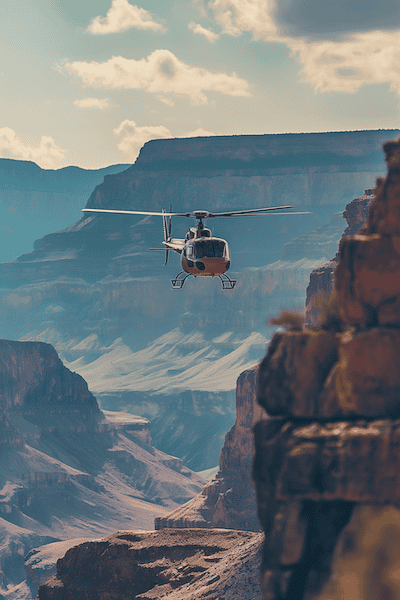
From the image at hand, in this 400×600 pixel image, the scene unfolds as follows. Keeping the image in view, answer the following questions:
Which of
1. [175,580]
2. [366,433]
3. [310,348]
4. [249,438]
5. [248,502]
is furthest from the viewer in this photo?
[249,438]

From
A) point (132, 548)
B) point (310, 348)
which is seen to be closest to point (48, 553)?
point (132, 548)

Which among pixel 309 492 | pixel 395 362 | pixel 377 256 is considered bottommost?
pixel 309 492

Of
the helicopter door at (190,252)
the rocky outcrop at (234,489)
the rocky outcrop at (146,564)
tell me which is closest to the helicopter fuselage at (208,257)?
the helicopter door at (190,252)

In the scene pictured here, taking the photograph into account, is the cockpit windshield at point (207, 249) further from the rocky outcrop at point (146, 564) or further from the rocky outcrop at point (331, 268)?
the rocky outcrop at point (331, 268)

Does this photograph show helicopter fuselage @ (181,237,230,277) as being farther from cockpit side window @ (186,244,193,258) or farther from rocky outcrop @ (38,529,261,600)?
rocky outcrop @ (38,529,261,600)

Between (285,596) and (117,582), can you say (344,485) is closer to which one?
(285,596)
